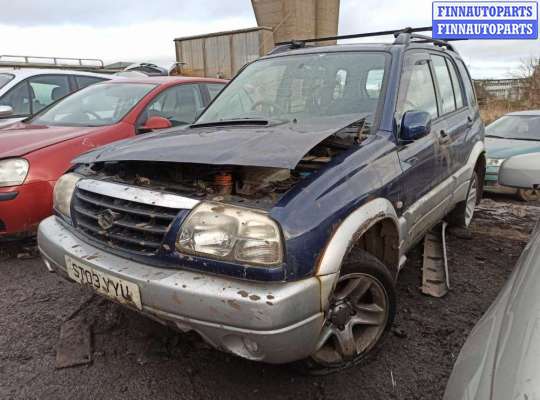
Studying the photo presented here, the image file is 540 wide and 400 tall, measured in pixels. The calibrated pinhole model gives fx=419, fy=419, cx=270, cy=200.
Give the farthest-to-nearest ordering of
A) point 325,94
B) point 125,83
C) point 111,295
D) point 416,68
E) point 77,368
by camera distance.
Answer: point 125,83 → point 416,68 → point 325,94 → point 77,368 → point 111,295

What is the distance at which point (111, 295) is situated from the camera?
1.86m

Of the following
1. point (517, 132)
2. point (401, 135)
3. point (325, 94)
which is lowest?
point (517, 132)

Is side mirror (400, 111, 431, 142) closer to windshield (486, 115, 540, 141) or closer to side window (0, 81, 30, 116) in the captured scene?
side window (0, 81, 30, 116)

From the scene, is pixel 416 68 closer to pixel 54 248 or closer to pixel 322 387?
pixel 322 387

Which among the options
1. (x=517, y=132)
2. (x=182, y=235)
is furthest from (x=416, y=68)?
(x=517, y=132)

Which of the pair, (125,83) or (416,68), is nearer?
(416,68)

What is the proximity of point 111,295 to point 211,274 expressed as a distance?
529mm

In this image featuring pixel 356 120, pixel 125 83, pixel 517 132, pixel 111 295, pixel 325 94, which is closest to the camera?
pixel 111 295

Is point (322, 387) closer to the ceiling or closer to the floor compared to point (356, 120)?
closer to the floor

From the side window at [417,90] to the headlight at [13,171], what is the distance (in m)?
2.69

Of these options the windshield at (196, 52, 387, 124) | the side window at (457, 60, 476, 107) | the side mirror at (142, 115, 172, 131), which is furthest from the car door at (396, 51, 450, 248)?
the side mirror at (142, 115, 172, 131)

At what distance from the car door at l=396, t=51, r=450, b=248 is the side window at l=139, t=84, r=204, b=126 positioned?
7.66ft

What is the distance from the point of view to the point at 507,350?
3.09ft

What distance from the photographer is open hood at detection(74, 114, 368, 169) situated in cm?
179
